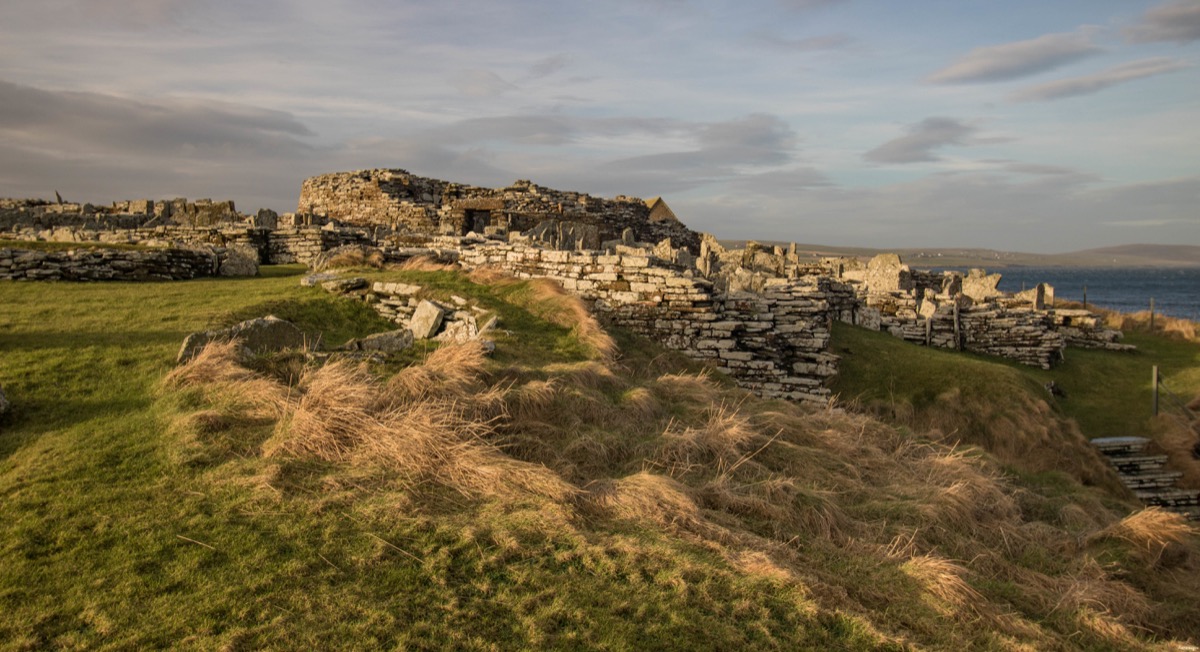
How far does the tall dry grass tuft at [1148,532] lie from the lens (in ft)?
25.4

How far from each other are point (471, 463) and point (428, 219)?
2134 cm

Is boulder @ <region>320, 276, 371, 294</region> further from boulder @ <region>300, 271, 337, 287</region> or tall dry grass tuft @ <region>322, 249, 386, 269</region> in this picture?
tall dry grass tuft @ <region>322, 249, 386, 269</region>

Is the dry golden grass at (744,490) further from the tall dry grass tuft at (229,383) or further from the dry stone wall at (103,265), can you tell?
the dry stone wall at (103,265)

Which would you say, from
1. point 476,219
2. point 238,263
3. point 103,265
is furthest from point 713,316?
point 476,219

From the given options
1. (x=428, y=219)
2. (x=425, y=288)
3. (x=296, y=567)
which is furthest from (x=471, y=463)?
(x=428, y=219)

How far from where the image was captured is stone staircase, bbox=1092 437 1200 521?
15.3 metres

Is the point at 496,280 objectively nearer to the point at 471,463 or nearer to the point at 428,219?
the point at 471,463

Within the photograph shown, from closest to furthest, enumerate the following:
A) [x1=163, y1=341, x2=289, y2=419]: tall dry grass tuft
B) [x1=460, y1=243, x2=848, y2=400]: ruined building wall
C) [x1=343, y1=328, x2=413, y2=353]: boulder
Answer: [x1=163, y1=341, x2=289, y2=419]: tall dry grass tuft → [x1=343, y1=328, x2=413, y2=353]: boulder → [x1=460, y1=243, x2=848, y2=400]: ruined building wall

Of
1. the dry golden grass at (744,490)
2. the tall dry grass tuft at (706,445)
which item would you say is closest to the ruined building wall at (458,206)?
the dry golden grass at (744,490)

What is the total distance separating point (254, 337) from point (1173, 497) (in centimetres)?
1825

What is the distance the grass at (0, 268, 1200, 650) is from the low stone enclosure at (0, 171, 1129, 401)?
3.98m

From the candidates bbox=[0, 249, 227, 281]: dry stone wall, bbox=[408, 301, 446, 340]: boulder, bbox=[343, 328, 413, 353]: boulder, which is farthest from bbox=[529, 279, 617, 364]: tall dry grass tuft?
bbox=[0, 249, 227, 281]: dry stone wall

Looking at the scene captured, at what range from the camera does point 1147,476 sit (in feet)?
51.3

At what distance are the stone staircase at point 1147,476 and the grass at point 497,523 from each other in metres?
7.06
